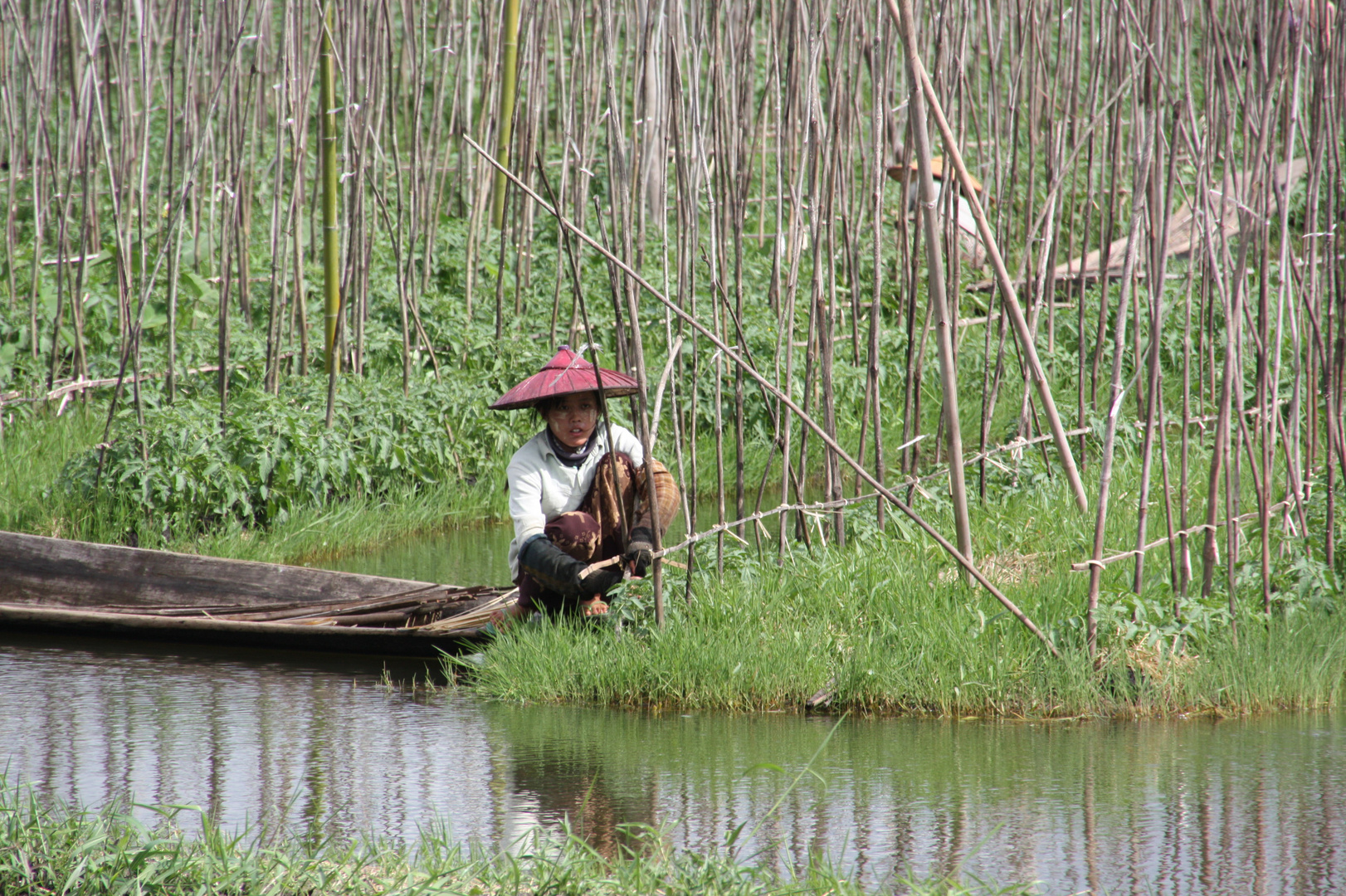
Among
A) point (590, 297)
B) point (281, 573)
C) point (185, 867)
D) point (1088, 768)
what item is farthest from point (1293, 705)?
point (590, 297)

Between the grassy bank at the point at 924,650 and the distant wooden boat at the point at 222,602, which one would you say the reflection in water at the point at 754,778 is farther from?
the distant wooden boat at the point at 222,602

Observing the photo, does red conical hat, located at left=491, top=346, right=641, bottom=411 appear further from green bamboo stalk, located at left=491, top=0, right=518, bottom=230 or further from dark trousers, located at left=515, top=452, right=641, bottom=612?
green bamboo stalk, located at left=491, top=0, right=518, bottom=230

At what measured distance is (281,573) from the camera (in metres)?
5.09

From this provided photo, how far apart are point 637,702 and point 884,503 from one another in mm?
1252

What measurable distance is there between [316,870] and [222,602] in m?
3.01

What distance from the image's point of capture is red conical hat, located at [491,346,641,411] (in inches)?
157

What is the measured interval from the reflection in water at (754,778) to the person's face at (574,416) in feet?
2.93

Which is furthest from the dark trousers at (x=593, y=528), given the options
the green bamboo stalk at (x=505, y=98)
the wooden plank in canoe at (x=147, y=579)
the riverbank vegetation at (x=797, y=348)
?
the green bamboo stalk at (x=505, y=98)

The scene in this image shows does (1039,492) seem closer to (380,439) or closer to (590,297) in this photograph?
(380,439)

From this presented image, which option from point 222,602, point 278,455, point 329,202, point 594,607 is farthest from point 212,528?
point 594,607

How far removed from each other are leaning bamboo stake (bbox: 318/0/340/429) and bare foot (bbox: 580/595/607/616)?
2211 millimetres

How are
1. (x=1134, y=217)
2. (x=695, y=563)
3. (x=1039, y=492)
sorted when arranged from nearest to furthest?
1. (x=1134, y=217)
2. (x=695, y=563)
3. (x=1039, y=492)

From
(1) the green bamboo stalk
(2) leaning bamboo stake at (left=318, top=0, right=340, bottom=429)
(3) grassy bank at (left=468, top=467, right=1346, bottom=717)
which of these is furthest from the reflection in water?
(1) the green bamboo stalk

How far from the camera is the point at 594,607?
13.3 ft
